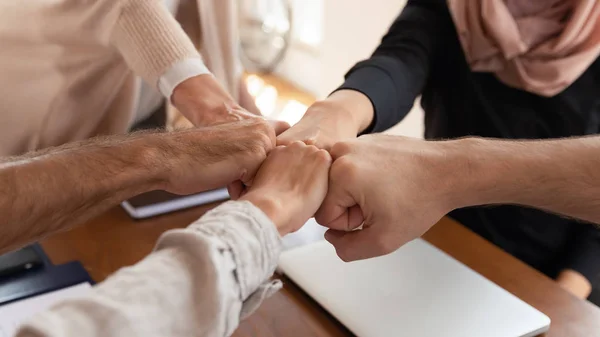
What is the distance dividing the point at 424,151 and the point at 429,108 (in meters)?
0.48

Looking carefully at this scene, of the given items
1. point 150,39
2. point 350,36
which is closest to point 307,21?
point 350,36

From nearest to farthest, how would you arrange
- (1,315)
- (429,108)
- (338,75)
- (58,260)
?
(1,315) < (58,260) < (429,108) < (338,75)

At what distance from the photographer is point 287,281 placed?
0.86 meters

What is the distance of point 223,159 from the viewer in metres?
0.81

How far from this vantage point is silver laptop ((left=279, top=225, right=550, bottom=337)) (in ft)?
2.48

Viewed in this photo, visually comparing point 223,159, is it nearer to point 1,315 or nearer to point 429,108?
point 1,315

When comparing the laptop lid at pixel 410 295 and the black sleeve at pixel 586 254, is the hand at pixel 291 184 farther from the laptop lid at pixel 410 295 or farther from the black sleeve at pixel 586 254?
the black sleeve at pixel 586 254

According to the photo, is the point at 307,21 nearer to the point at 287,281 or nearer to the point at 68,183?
the point at 287,281

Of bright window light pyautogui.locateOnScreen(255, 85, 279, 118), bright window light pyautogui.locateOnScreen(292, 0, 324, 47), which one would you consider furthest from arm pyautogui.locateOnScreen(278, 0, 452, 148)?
bright window light pyautogui.locateOnScreen(292, 0, 324, 47)

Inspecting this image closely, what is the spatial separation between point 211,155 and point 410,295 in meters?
0.33

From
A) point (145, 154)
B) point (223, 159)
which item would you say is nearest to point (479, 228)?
point (223, 159)

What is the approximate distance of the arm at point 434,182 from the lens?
2.58 ft

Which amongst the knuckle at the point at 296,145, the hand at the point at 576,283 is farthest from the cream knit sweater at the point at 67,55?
the hand at the point at 576,283

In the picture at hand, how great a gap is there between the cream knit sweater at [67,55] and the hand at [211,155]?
0.89ft
